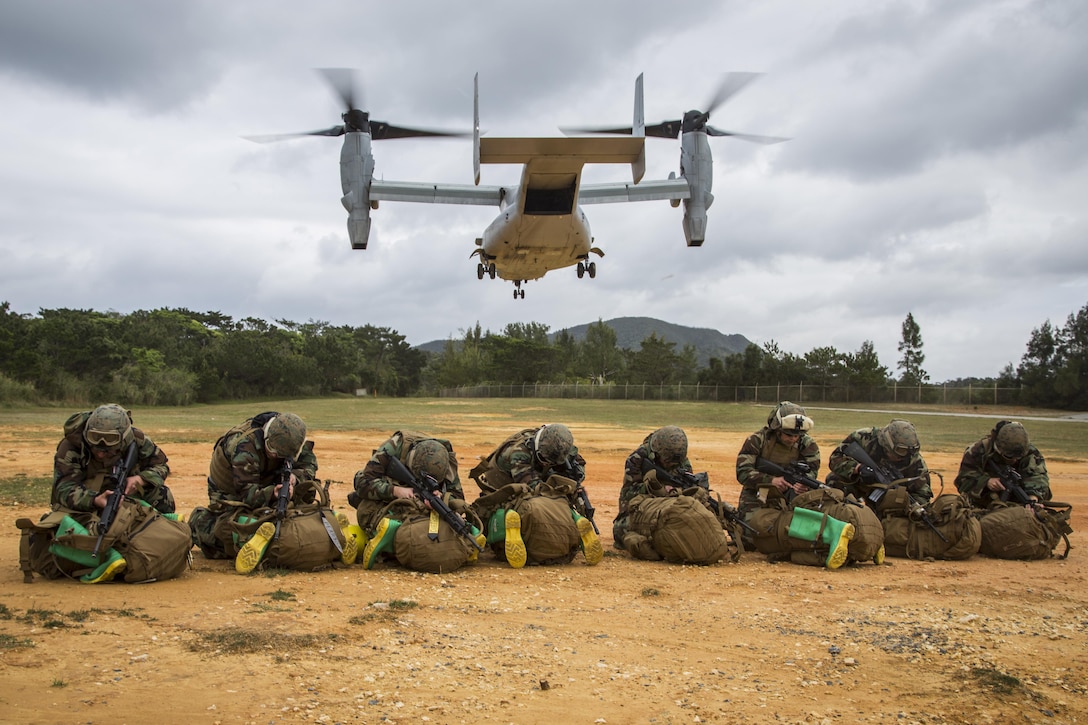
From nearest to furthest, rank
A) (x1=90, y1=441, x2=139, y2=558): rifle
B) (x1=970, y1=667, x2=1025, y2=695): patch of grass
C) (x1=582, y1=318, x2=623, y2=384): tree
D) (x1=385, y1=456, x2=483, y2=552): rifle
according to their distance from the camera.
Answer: (x1=970, y1=667, x2=1025, y2=695): patch of grass, (x1=90, y1=441, x2=139, y2=558): rifle, (x1=385, y1=456, x2=483, y2=552): rifle, (x1=582, y1=318, x2=623, y2=384): tree

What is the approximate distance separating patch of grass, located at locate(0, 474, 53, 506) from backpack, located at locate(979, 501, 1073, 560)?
1071 cm

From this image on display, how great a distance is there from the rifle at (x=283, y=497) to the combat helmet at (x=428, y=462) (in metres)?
1.06

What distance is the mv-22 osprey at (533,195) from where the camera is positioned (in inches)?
895

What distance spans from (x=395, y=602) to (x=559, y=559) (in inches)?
85.8

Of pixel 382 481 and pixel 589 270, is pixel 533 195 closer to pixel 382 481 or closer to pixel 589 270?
pixel 589 270

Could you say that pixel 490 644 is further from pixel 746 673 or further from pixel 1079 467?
pixel 1079 467

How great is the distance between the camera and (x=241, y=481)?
7.50 metres

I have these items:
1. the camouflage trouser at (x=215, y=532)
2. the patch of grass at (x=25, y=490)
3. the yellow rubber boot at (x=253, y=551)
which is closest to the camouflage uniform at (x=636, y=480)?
the yellow rubber boot at (x=253, y=551)

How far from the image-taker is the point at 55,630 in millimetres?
5086

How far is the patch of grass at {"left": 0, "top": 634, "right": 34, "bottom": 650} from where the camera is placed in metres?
4.66

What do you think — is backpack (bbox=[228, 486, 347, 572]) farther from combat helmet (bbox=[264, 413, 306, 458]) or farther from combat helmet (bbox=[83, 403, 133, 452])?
combat helmet (bbox=[83, 403, 133, 452])

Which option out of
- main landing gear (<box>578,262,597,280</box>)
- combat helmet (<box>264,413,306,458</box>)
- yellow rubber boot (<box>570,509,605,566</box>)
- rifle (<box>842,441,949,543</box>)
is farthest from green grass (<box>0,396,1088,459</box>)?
rifle (<box>842,441,949,543</box>)

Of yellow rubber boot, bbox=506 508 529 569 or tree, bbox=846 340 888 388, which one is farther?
tree, bbox=846 340 888 388

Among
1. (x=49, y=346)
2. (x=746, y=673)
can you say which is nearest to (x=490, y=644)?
(x=746, y=673)
